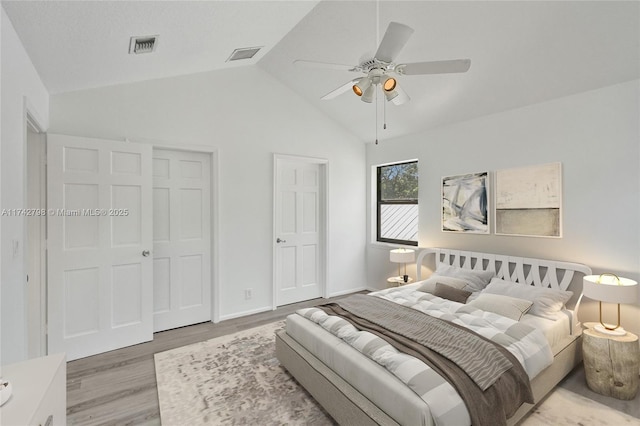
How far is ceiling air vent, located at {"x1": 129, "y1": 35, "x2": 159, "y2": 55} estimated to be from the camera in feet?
7.29

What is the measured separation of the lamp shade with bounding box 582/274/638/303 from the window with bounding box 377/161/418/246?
7.19ft

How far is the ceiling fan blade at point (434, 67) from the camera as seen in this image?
72.9 inches

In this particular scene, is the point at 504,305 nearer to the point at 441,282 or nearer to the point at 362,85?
the point at 441,282

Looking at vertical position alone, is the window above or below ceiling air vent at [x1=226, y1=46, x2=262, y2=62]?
below

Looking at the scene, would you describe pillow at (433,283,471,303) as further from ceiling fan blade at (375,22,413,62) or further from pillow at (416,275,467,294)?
ceiling fan blade at (375,22,413,62)

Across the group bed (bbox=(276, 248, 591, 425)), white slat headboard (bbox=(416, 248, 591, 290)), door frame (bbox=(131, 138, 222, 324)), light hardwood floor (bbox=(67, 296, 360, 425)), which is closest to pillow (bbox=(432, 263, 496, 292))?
bed (bbox=(276, 248, 591, 425))

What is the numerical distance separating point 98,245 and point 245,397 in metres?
2.08

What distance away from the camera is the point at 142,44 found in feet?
7.62

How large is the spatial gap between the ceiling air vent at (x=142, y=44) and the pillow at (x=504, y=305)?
343 centimetres

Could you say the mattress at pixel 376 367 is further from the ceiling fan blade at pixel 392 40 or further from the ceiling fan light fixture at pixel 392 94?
the ceiling fan blade at pixel 392 40

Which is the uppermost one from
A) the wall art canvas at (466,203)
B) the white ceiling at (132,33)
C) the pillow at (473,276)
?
the white ceiling at (132,33)

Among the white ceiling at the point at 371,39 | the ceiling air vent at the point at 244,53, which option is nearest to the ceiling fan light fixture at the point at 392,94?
the white ceiling at the point at 371,39

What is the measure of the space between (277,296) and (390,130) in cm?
292

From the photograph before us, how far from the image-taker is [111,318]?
3.03m
